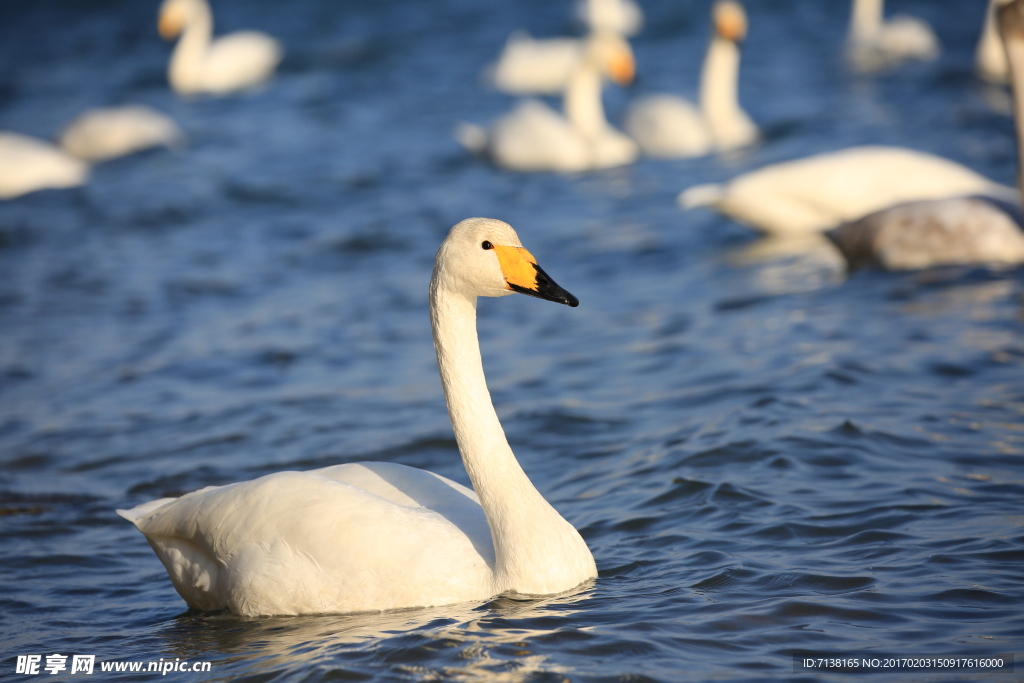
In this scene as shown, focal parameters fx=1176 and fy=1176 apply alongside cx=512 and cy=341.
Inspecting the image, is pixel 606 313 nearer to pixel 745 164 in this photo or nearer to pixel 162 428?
pixel 162 428

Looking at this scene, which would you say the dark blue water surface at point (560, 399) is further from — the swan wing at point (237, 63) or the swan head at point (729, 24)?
the swan wing at point (237, 63)

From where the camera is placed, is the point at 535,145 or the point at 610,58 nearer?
the point at 535,145

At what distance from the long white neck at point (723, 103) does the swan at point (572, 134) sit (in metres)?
1.09

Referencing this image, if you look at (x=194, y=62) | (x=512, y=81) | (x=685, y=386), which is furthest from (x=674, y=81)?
(x=685, y=386)

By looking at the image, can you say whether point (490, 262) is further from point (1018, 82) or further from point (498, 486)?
point (1018, 82)

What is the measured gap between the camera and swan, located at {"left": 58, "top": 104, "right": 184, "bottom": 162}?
15883 mm

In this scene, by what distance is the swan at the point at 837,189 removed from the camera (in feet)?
30.9

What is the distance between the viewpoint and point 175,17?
2125cm

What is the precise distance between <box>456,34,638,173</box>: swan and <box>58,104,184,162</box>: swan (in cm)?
428

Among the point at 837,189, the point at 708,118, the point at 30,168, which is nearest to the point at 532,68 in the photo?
the point at 708,118

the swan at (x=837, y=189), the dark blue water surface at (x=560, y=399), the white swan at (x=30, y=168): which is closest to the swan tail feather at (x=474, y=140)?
the dark blue water surface at (x=560, y=399)

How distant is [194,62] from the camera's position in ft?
69.0

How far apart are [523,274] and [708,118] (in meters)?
12.4

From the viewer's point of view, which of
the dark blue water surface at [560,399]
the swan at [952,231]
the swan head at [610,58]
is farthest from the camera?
the swan head at [610,58]
